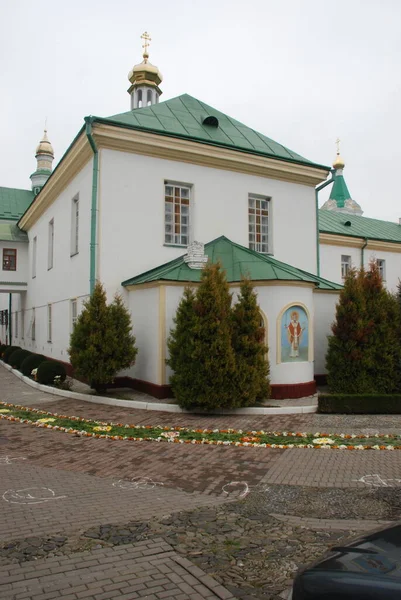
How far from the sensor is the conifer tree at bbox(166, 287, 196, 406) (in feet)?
38.0

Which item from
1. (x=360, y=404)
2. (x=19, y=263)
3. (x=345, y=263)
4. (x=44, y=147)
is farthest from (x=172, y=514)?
(x=44, y=147)

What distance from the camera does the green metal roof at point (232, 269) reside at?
44.2 feet

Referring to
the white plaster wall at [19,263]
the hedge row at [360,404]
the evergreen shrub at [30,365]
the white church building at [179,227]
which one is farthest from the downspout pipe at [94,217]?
the white plaster wall at [19,263]

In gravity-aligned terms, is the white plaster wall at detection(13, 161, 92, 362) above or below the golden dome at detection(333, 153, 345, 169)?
below

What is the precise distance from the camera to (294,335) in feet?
43.4

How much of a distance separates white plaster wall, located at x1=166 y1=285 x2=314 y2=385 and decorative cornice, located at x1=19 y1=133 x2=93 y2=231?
5.82m

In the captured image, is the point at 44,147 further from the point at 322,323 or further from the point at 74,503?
the point at 74,503

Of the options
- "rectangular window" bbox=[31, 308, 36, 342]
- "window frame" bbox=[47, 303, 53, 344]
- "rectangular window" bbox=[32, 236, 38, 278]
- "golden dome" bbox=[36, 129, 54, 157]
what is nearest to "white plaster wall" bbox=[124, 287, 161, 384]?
"window frame" bbox=[47, 303, 53, 344]

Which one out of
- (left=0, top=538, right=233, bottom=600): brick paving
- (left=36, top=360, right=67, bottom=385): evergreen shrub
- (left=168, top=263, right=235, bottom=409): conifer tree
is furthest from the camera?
(left=36, top=360, right=67, bottom=385): evergreen shrub

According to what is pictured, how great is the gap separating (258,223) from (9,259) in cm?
1616

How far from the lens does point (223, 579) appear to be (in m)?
3.88

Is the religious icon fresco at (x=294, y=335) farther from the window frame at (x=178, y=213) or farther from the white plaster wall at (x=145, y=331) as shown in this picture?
the window frame at (x=178, y=213)

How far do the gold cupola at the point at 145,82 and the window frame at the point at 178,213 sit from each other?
984 centimetres

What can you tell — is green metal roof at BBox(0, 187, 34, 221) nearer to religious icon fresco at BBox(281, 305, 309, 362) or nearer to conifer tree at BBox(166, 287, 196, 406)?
conifer tree at BBox(166, 287, 196, 406)
